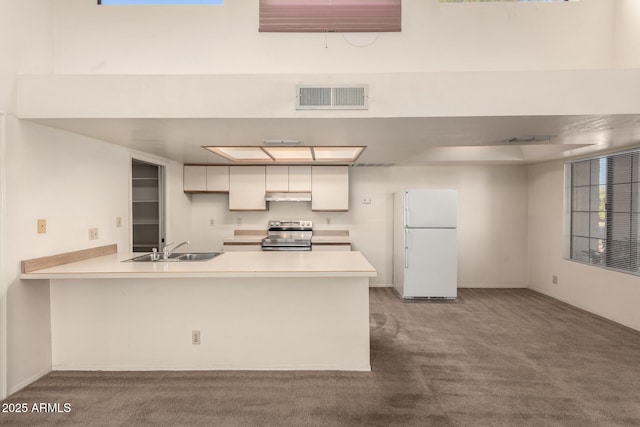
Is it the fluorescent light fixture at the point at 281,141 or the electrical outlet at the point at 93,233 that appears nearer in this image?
the electrical outlet at the point at 93,233

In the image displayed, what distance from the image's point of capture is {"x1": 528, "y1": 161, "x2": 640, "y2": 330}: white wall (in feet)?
13.4

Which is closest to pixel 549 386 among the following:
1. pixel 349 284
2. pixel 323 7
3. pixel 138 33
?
pixel 349 284

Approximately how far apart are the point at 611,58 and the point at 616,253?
7.71 ft

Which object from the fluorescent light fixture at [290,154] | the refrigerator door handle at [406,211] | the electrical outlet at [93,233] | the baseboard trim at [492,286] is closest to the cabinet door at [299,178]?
the fluorescent light fixture at [290,154]

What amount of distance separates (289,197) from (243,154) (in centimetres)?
112

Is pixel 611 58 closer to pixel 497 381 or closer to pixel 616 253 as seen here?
pixel 616 253

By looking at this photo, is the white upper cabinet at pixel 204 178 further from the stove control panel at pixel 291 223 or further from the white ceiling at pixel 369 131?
the white ceiling at pixel 369 131

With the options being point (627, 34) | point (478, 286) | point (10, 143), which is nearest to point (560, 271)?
point (478, 286)

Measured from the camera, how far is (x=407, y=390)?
2604 mm

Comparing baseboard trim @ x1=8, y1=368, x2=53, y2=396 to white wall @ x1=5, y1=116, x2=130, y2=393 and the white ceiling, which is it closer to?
white wall @ x1=5, y1=116, x2=130, y2=393

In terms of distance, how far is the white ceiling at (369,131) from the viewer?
2.64 m

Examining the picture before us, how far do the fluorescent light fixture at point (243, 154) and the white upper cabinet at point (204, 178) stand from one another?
65 centimetres

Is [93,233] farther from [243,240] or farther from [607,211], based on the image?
[607,211]

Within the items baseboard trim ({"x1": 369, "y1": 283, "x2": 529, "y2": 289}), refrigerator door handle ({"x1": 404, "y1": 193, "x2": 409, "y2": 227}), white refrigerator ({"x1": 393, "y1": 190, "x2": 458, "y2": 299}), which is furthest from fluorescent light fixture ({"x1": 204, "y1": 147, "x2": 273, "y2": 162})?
baseboard trim ({"x1": 369, "y1": 283, "x2": 529, "y2": 289})
